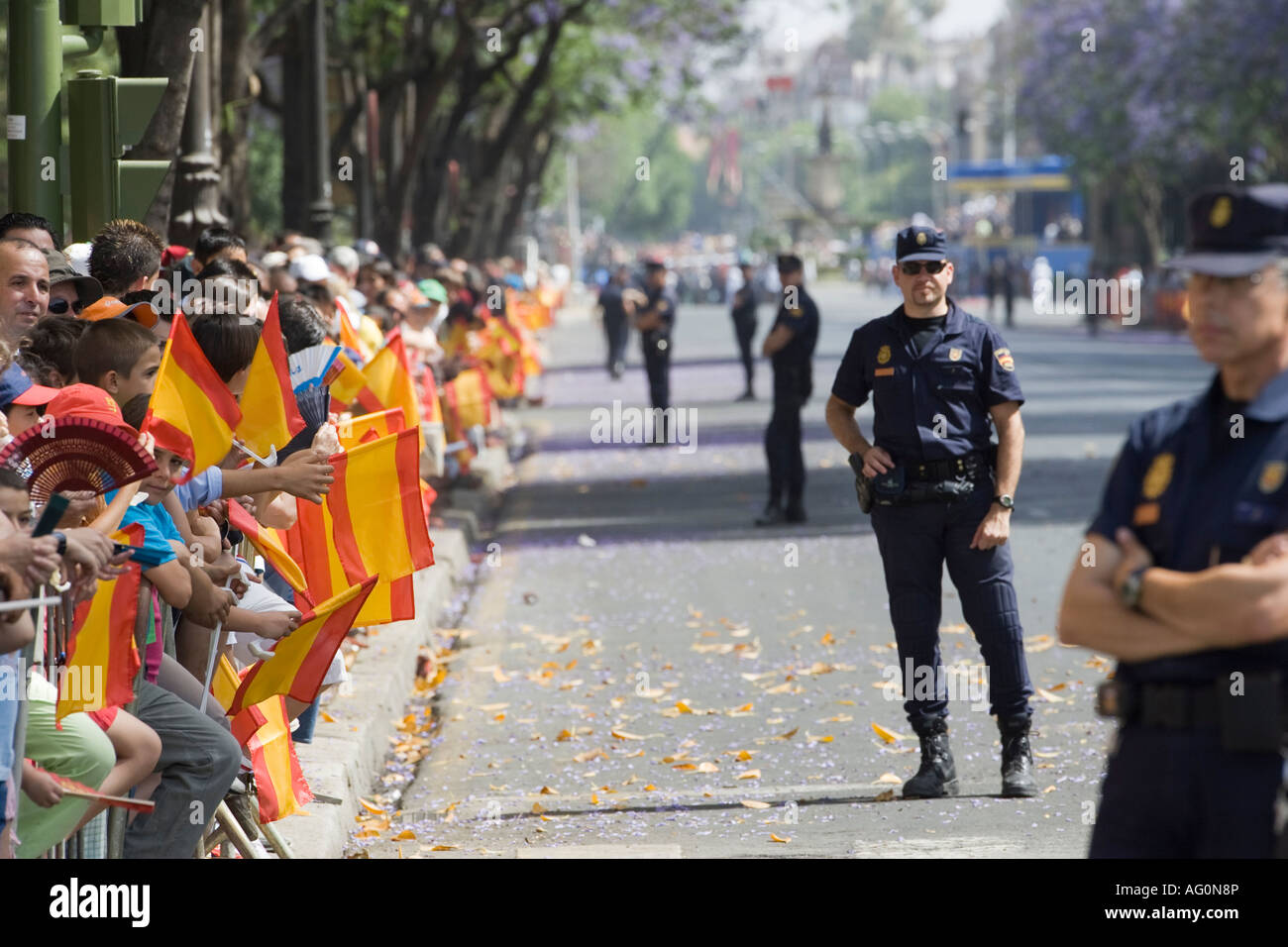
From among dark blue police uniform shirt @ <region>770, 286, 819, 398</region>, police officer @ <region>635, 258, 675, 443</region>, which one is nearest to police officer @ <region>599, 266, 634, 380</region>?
police officer @ <region>635, 258, 675, 443</region>

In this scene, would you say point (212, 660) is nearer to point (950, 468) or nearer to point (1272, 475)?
point (950, 468)

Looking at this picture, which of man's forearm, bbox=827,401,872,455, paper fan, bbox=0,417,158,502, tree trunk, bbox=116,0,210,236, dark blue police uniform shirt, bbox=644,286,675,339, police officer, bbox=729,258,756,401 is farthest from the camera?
police officer, bbox=729,258,756,401

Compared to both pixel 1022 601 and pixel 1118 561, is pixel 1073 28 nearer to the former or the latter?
pixel 1022 601

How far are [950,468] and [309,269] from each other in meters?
4.86

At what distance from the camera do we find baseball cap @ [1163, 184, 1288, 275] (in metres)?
3.98

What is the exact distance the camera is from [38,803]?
495cm

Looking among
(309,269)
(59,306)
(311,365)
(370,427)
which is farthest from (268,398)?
(309,269)

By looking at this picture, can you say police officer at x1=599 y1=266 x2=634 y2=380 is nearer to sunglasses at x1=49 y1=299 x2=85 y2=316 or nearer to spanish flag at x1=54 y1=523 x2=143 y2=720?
sunglasses at x1=49 y1=299 x2=85 y2=316

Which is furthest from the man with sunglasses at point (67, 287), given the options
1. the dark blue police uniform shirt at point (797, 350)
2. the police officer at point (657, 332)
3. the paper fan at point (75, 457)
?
the police officer at point (657, 332)

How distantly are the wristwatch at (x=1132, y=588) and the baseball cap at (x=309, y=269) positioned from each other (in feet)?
25.4

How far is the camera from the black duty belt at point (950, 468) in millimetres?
7625

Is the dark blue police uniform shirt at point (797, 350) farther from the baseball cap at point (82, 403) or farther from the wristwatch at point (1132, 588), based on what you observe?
the wristwatch at point (1132, 588)

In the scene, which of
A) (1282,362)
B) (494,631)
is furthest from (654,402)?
(1282,362)

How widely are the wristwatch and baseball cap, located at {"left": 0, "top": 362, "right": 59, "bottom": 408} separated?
282 cm
